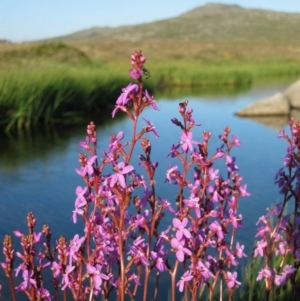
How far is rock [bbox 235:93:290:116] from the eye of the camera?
15.0 metres

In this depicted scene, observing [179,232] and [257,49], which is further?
[257,49]

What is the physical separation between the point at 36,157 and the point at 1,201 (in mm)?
2862

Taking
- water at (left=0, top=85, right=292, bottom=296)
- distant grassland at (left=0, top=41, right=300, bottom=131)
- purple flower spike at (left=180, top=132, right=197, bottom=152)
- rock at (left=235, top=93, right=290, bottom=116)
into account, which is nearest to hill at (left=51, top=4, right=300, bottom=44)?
distant grassland at (left=0, top=41, right=300, bottom=131)

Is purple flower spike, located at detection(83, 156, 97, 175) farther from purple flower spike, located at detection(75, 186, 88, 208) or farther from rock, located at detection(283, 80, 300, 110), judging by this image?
rock, located at detection(283, 80, 300, 110)

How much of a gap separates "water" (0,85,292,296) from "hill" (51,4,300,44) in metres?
86.1

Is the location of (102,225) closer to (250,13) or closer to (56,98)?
(56,98)

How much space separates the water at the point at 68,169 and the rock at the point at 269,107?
725mm

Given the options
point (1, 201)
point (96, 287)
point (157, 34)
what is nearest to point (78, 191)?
point (96, 287)

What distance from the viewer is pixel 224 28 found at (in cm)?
10894

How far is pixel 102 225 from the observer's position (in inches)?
65.1

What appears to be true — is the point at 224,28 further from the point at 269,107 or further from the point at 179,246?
the point at 179,246

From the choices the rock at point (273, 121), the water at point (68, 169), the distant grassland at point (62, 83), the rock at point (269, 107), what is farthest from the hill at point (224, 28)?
the water at point (68, 169)

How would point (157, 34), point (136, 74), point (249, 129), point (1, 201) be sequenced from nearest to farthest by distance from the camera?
point (136, 74) → point (1, 201) → point (249, 129) → point (157, 34)

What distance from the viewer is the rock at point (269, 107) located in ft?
49.1
